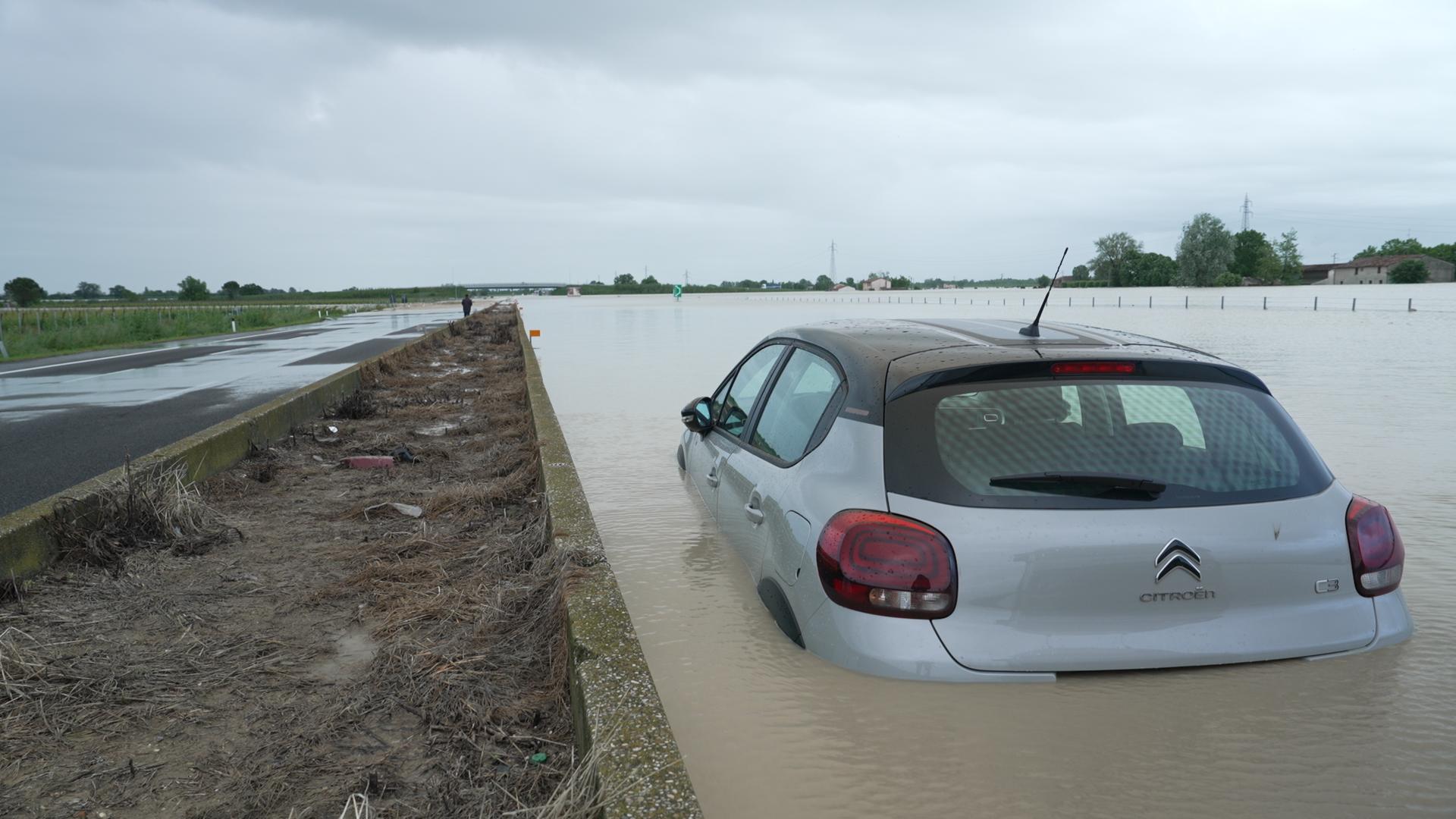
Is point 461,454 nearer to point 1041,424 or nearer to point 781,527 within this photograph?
point 781,527

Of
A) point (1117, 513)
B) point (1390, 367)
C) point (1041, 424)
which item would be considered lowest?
point (1390, 367)

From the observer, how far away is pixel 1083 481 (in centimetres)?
277

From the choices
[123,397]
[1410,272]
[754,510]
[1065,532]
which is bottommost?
[123,397]

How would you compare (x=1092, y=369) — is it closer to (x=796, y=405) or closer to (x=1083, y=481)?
(x=1083, y=481)

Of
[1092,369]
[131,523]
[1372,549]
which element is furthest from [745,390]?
[131,523]

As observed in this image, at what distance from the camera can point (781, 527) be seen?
334 cm

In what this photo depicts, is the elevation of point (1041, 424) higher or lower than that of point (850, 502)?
higher

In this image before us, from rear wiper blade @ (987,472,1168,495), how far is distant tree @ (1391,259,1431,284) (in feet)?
561

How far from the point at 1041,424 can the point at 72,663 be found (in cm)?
353

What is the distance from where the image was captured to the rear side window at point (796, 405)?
360 cm

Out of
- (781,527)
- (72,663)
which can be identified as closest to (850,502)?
(781,527)

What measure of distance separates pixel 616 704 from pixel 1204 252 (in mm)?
172601

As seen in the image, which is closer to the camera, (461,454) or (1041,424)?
(1041,424)

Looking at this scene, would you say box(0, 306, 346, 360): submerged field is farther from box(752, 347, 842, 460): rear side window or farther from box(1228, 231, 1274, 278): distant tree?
box(1228, 231, 1274, 278): distant tree
